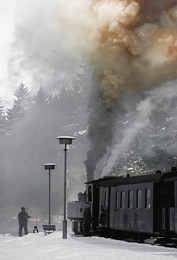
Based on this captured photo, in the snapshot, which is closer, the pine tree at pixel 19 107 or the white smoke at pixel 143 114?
the white smoke at pixel 143 114

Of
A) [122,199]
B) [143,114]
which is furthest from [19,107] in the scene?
[122,199]

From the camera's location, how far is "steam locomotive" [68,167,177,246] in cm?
2514

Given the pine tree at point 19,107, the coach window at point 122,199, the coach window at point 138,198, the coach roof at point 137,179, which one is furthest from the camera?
the pine tree at point 19,107

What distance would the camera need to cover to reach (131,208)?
1123 inches

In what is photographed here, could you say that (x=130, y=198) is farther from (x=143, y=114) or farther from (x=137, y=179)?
(x=143, y=114)

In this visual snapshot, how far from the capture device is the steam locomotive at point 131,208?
25141mm

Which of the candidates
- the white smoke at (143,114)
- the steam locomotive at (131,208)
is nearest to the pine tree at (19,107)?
the white smoke at (143,114)

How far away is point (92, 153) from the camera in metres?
43.0

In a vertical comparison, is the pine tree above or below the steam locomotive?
above

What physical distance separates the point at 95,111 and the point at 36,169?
200 ft

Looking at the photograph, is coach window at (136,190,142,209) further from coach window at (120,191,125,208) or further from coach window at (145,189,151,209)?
coach window at (120,191,125,208)

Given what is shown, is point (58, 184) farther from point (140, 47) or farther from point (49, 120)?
point (140, 47)

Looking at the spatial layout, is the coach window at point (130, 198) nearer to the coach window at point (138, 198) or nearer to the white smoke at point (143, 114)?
the coach window at point (138, 198)

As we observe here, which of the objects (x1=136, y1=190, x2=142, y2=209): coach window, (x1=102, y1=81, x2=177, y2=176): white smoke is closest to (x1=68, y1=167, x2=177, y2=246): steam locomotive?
(x1=136, y1=190, x2=142, y2=209): coach window
